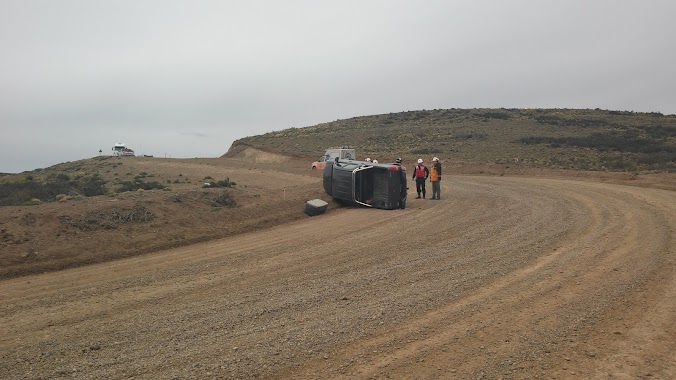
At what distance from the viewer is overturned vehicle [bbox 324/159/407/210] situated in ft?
60.2

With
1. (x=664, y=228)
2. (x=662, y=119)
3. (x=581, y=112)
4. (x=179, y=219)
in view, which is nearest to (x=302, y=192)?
(x=179, y=219)

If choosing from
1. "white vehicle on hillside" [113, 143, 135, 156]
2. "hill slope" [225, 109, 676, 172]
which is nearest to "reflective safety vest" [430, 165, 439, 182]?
"hill slope" [225, 109, 676, 172]

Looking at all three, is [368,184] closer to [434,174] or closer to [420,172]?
[420,172]

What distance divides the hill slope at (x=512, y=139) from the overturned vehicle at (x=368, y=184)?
931 inches

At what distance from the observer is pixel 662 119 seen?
65.6 m

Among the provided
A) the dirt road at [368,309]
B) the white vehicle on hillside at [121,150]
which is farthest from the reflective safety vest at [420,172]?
the white vehicle on hillside at [121,150]

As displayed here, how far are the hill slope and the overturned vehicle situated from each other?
23650mm

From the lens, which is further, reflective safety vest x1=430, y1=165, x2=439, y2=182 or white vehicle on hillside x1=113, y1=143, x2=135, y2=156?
white vehicle on hillside x1=113, y1=143, x2=135, y2=156

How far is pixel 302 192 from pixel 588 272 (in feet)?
46.4

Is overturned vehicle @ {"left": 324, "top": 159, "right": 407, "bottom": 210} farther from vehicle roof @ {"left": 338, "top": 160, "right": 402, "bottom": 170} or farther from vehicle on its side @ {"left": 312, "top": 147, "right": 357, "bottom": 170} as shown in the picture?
vehicle on its side @ {"left": 312, "top": 147, "right": 357, "bottom": 170}

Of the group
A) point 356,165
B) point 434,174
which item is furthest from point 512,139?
point 356,165

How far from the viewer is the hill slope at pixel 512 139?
42188 mm

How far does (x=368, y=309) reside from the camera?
7465 millimetres

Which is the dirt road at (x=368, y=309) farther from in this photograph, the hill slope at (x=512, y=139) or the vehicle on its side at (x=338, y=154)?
the hill slope at (x=512, y=139)
